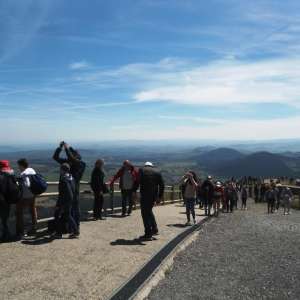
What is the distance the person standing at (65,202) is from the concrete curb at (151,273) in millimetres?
2108

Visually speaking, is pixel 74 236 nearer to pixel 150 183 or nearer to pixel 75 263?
pixel 150 183

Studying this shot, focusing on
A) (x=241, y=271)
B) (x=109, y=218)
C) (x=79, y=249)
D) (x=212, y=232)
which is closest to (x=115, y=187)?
(x=109, y=218)

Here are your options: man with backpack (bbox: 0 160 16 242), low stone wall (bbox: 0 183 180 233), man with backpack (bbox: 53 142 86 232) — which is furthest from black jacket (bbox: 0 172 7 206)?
man with backpack (bbox: 53 142 86 232)

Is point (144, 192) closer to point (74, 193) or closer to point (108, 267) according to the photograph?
point (74, 193)

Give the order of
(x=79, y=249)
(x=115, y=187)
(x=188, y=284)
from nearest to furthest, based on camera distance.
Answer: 1. (x=188, y=284)
2. (x=79, y=249)
3. (x=115, y=187)

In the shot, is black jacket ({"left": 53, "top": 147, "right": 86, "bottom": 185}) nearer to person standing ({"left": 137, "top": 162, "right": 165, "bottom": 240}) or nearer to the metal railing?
the metal railing

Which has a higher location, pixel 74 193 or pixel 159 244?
pixel 74 193

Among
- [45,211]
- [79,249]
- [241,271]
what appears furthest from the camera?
[45,211]

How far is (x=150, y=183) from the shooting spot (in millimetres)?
11883

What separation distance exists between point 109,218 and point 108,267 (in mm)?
6800

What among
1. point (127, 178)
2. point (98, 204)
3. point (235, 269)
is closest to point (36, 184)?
point (98, 204)

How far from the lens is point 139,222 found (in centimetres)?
1488

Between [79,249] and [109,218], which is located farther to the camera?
[109,218]

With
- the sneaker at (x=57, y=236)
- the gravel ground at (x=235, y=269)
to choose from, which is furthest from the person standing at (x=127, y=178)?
the sneaker at (x=57, y=236)
